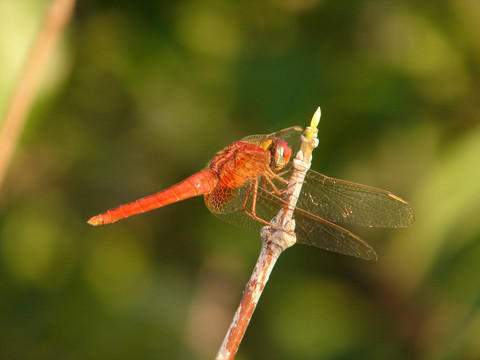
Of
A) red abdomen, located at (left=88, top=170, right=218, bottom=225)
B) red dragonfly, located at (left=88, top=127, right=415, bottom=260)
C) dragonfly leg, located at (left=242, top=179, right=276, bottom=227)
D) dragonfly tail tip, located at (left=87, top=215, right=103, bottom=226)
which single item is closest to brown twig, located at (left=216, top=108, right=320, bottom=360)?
red dragonfly, located at (left=88, top=127, right=415, bottom=260)

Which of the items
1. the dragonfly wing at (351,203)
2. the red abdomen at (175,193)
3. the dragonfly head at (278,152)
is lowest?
the red abdomen at (175,193)

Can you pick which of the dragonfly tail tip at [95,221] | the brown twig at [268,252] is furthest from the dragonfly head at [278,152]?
the dragonfly tail tip at [95,221]

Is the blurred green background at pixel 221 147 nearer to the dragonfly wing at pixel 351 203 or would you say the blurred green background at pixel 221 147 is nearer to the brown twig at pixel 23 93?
the dragonfly wing at pixel 351 203

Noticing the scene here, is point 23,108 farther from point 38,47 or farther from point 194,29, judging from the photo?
point 194,29

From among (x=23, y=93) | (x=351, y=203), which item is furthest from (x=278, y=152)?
(x=23, y=93)

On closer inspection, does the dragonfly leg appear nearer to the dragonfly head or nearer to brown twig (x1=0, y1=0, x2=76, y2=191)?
the dragonfly head
